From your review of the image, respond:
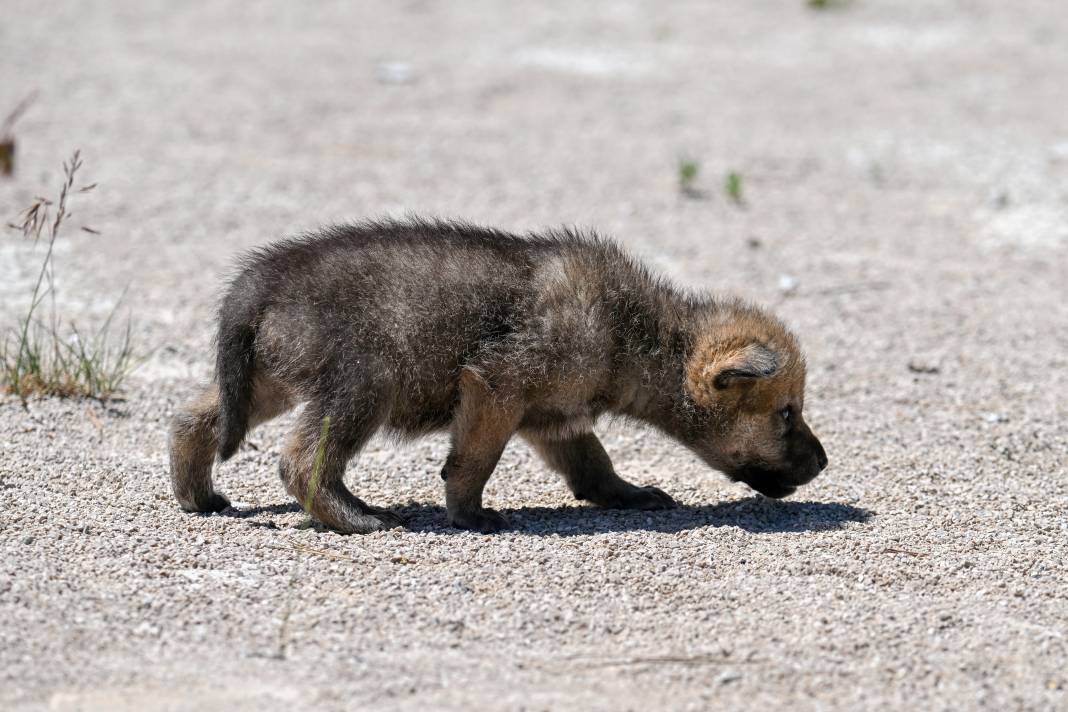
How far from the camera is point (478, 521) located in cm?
568

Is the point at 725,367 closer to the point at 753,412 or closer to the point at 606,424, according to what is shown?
the point at 753,412

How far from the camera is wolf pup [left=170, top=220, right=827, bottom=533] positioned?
5.48 m

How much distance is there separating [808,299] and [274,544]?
15.5 feet

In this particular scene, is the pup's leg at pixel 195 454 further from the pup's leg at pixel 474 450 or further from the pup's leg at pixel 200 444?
the pup's leg at pixel 474 450

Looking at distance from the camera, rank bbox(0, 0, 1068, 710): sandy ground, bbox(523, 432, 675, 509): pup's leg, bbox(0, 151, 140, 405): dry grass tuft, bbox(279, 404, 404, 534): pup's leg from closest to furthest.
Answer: bbox(0, 0, 1068, 710): sandy ground
bbox(279, 404, 404, 534): pup's leg
bbox(523, 432, 675, 509): pup's leg
bbox(0, 151, 140, 405): dry grass tuft

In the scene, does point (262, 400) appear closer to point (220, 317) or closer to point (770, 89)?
point (220, 317)

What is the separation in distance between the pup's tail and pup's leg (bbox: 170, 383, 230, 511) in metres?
0.26

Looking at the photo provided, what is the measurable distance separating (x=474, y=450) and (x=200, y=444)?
1.11 metres

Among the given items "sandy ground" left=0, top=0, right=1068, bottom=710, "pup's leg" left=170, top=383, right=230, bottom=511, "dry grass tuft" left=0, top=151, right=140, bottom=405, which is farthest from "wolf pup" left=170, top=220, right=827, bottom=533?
"dry grass tuft" left=0, top=151, right=140, bottom=405

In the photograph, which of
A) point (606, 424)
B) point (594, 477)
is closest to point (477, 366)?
point (594, 477)

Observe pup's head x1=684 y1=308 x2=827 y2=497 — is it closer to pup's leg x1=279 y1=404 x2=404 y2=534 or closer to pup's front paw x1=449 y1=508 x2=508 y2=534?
pup's front paw x1=449 y1=508 x2=508 y2=534

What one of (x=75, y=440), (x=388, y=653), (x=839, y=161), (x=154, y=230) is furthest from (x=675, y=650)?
(x=839, y=161)

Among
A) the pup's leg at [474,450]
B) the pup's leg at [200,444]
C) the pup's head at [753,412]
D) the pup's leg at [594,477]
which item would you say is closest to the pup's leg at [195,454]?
the pup's leg at [200,444]

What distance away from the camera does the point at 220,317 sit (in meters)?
5.66
